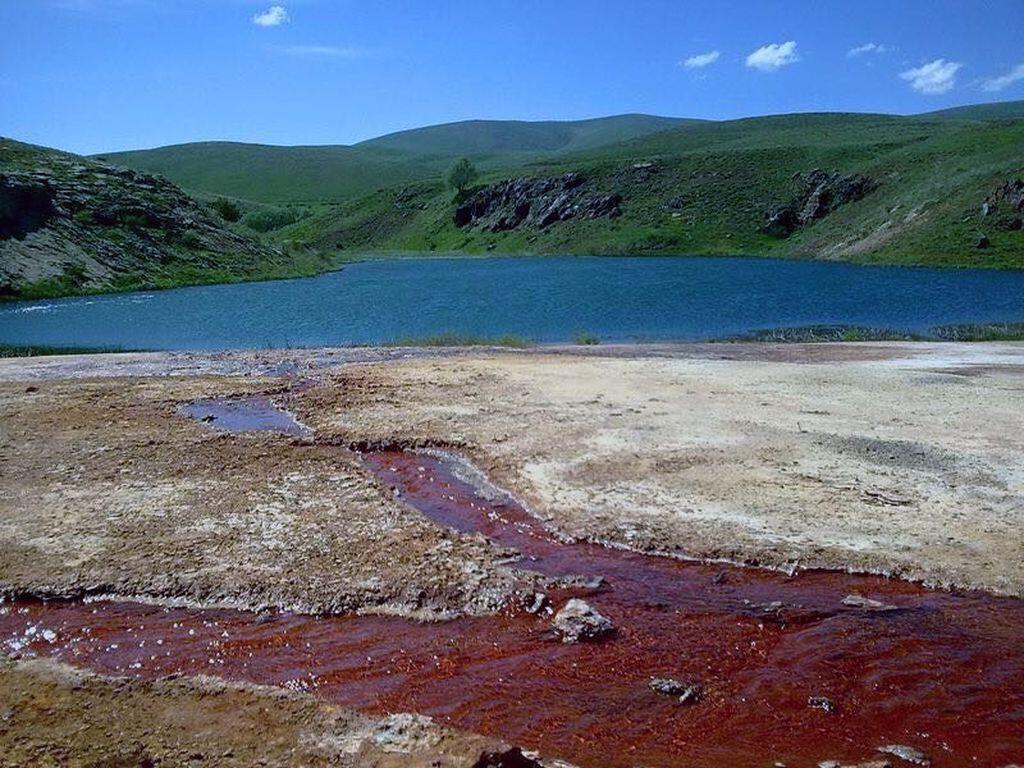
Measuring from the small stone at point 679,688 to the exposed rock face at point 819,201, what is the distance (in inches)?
3565

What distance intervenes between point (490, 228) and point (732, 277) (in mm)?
66482

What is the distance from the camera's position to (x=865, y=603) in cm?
923

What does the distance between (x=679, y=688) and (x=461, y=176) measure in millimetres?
135442

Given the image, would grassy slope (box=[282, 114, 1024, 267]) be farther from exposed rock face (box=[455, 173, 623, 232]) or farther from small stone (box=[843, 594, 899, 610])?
small stone (box=[843, 594, 899, 610])

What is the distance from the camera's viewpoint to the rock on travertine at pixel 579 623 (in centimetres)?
848

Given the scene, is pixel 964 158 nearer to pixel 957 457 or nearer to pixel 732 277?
pixel 732 277

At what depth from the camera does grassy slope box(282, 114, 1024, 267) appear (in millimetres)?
72688

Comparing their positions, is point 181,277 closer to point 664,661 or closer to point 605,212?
point 605,212

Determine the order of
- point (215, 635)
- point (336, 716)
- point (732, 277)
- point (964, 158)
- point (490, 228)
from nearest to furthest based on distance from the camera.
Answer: point (336, 716) < point (215, 635) < point (732, 277) < point (964, 158) < point (490, 228)

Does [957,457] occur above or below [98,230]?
below

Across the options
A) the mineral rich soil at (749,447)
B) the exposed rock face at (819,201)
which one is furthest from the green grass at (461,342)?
the exposed rock face at (819,201)

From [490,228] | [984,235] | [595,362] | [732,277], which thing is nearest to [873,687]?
[595,362]

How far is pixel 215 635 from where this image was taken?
27.9ft

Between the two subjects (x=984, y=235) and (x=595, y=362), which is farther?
(x=984, y=235)
